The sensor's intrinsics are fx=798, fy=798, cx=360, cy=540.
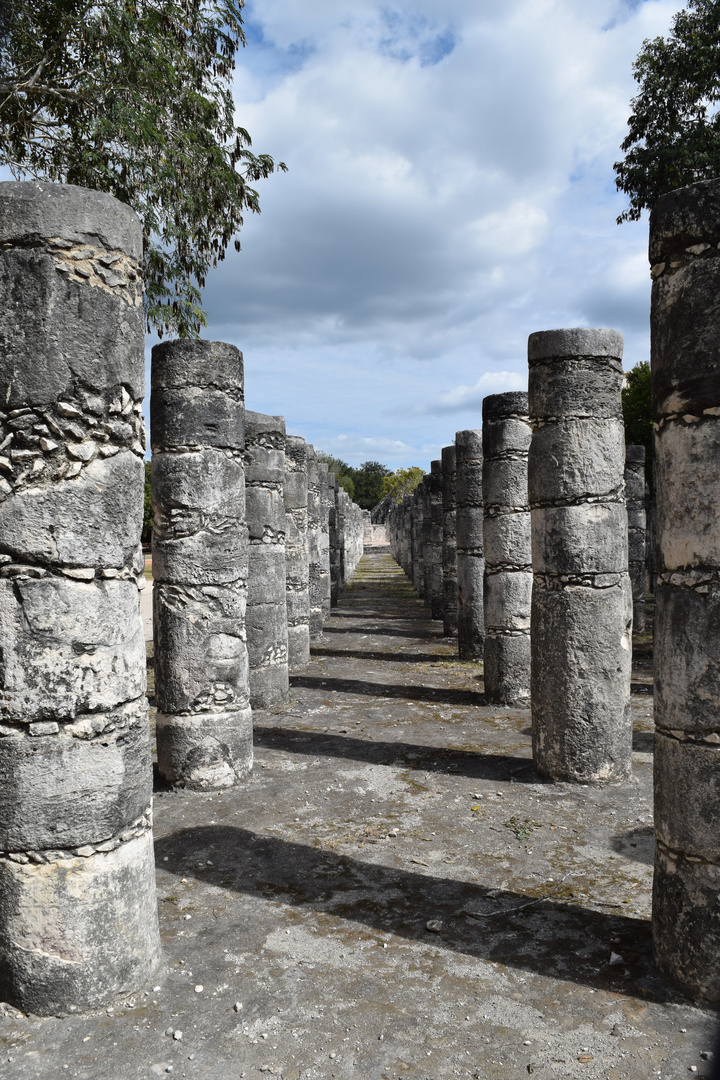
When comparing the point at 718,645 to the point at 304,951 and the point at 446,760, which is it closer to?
the point at 304,951

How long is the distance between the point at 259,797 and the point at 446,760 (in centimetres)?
202

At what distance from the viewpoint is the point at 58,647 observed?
3.91 m

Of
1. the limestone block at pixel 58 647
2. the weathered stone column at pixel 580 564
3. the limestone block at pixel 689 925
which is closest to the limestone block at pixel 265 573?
the weathered stone column at pixel 580 564

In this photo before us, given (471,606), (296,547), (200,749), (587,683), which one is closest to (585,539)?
(587,683)

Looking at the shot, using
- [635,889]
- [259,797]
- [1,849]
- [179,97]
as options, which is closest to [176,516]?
[259,797]

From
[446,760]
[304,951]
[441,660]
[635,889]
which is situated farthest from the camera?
[441,660]

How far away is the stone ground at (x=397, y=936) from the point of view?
3.59m

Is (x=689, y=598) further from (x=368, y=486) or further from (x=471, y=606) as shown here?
(x=368, y=486)

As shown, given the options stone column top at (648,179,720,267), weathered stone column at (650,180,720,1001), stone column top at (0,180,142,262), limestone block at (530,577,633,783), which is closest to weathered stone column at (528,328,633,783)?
limestone block at (530,577,633,783)

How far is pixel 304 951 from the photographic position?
176 inches

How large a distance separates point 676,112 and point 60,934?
22.3 m

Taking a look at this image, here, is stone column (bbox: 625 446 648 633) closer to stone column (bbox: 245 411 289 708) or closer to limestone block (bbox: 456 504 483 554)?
limestone block (bbox: 456 504 483 554)

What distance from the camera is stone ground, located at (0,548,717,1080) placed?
3592 millimetres

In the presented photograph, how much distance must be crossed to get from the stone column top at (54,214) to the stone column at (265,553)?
19.6 ft
